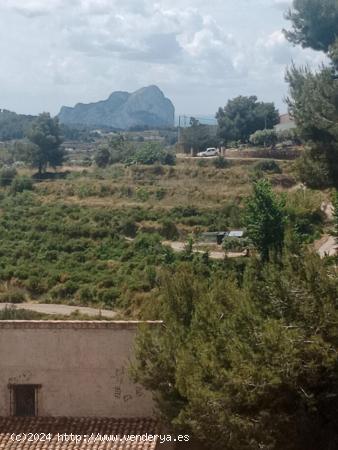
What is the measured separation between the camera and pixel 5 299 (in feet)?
97.8

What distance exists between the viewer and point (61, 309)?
27.8 meters

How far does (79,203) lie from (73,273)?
14.6 metres

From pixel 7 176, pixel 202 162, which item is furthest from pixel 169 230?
pixel 7 176

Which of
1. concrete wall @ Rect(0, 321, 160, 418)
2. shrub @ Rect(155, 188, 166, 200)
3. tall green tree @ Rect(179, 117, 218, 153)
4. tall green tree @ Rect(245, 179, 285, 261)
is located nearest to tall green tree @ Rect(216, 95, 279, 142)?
tall green tree @ Rect(179, 117, 218, 153)

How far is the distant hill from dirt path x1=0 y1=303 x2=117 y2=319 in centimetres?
11171

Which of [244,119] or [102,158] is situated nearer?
[244,119]

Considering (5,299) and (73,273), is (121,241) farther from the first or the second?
(5,299)

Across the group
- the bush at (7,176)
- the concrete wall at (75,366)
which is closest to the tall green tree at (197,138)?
the bush at (7,176)

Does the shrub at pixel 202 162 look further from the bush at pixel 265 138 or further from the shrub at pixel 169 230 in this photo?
the shrub at pixel 169 230

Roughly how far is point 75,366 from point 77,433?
1044mm

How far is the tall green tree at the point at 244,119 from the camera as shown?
60.2 metres

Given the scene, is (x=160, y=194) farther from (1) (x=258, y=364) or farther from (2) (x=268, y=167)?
(1) (x=258, y=364)

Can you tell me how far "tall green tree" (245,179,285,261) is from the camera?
27.4 metres

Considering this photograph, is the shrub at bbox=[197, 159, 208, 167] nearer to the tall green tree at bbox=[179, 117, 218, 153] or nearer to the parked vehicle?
the parked vehicle
